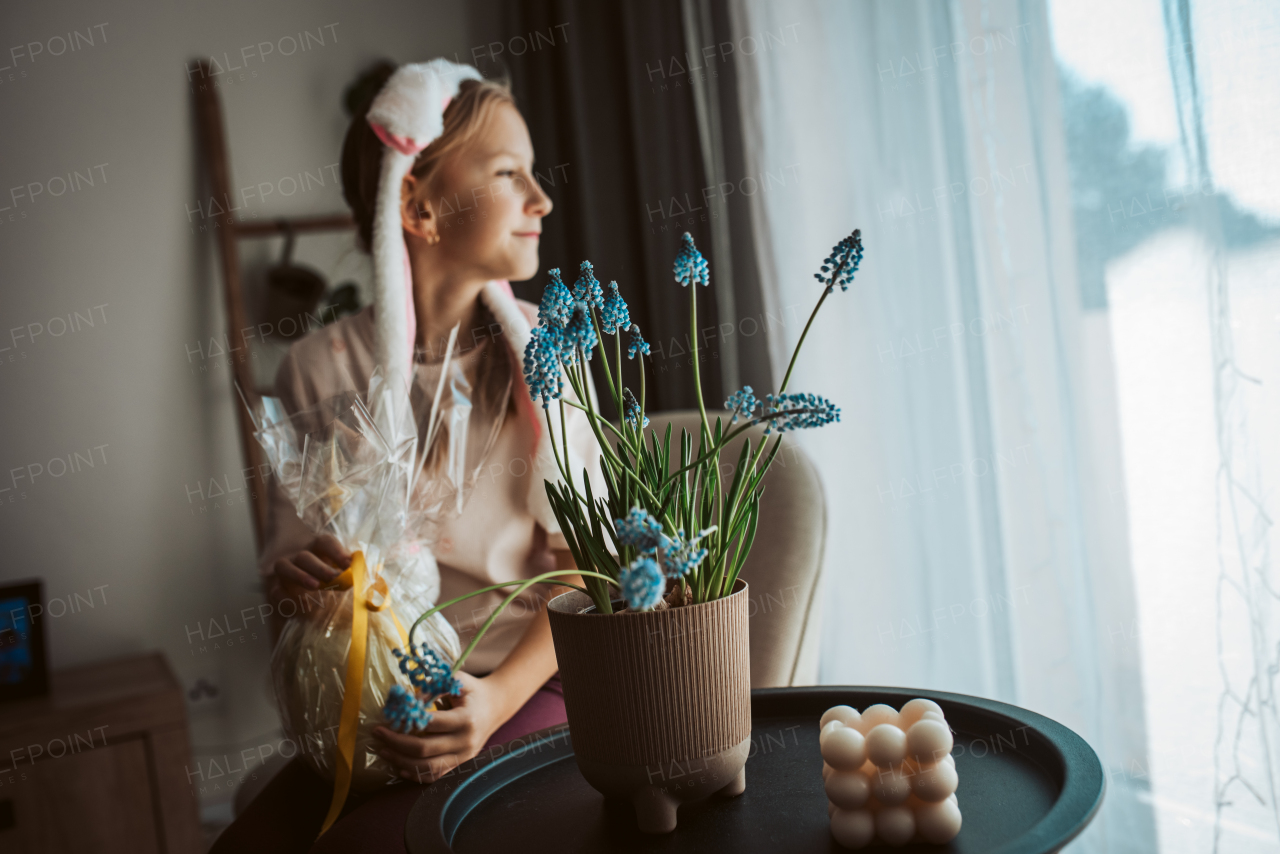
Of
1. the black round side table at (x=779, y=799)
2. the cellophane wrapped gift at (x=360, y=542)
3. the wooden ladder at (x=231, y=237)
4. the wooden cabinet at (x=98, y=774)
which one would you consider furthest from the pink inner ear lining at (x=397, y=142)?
the wooden cabinet at (x=98, y=774)

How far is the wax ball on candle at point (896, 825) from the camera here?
569mm

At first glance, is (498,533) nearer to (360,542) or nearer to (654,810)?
(360,542)

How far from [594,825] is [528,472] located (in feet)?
2.09

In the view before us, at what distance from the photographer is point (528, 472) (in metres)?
1.23

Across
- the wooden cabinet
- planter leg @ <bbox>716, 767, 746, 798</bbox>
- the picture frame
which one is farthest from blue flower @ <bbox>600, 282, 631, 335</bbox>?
the picture frame

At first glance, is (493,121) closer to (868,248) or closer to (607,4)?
(868,248)

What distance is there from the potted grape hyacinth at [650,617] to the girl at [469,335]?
460 mm

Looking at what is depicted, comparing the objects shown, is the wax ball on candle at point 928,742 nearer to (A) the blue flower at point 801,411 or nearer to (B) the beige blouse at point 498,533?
(A) the blue flower at point 801,411

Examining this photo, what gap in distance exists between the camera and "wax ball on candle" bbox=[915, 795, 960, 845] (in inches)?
22.5

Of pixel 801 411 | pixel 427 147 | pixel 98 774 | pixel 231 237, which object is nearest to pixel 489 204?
pixel 427 147

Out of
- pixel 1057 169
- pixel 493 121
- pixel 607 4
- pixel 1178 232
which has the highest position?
pixel 607 4

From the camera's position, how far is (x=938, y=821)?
0.57 m

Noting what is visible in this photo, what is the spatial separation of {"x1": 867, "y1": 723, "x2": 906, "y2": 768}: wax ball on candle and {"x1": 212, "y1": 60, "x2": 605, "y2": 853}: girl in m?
0.57

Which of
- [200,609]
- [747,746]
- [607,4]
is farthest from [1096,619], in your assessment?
[200,609]
